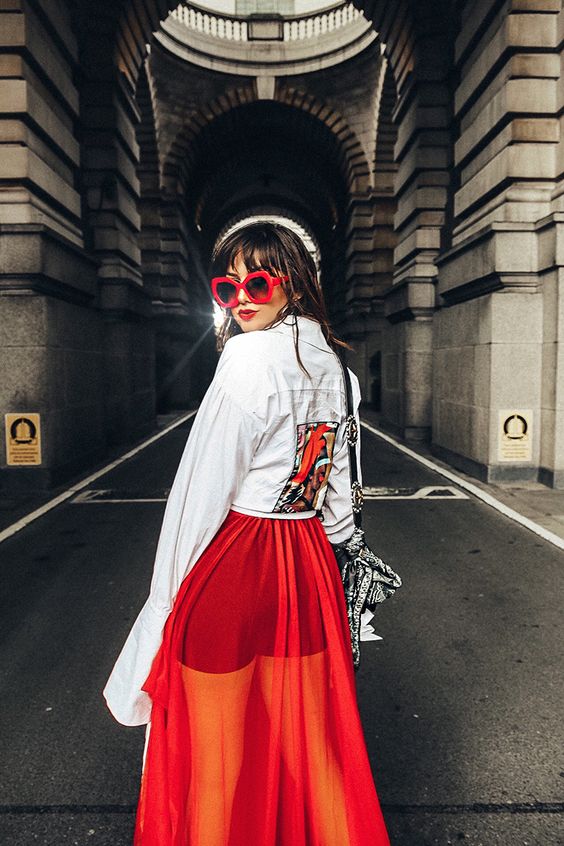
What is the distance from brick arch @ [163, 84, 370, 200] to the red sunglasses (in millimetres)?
22898

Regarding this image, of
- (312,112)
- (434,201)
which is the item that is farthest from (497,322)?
(312,112)

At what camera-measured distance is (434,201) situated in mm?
13109

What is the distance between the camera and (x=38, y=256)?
8.48m

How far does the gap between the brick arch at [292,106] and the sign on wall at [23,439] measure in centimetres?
1709

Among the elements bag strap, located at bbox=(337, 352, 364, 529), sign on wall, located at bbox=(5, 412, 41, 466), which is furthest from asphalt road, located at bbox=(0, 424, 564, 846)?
sign on wall, located at bbox=(5, 412, 41, 466)

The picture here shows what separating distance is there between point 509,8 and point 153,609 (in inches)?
386

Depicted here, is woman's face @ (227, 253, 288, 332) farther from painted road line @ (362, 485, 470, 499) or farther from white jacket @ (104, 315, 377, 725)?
painted road line @ (362, 485, 470, 499)

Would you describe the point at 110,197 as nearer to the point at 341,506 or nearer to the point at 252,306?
the point at 252,306

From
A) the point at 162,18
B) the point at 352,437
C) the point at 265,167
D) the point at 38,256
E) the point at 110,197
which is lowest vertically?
the point at 352,437

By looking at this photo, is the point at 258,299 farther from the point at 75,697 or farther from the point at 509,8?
the point at 509,8

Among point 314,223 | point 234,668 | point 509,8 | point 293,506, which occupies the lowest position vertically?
point 234,668

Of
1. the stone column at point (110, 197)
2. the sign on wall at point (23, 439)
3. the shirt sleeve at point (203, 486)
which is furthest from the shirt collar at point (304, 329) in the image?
the stone column at point (110, 197)

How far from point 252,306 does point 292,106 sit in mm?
24780

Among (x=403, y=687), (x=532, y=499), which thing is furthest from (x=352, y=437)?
(x=532, y=499)
